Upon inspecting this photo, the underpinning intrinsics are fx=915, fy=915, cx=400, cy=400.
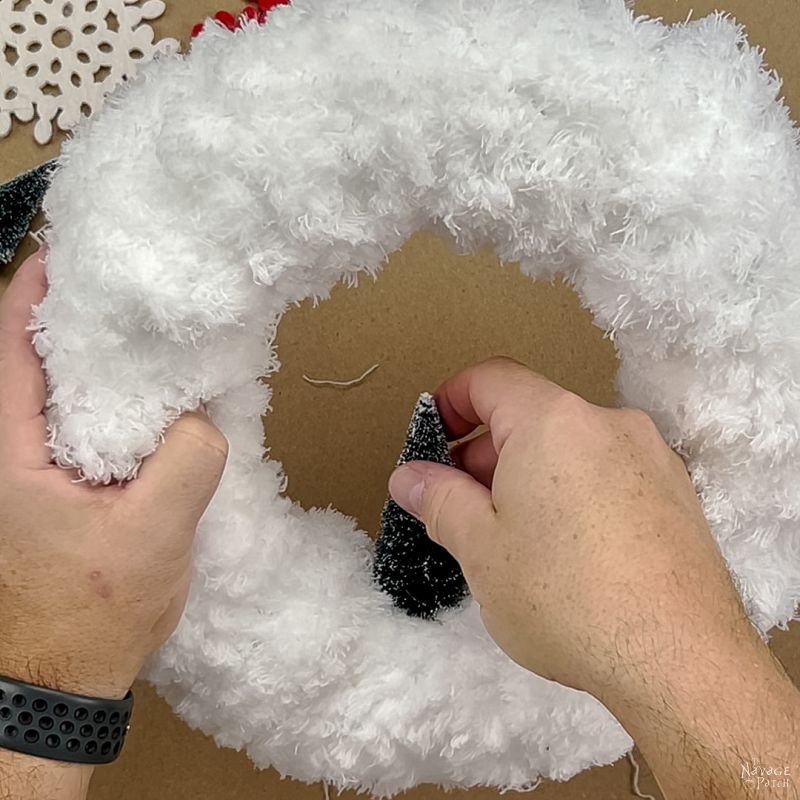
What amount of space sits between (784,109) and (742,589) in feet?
0.87

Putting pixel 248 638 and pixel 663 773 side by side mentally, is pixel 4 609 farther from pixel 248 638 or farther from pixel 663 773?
pixel 663 773

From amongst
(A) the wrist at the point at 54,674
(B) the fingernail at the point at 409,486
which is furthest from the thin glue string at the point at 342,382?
(A) the wrist at the point at 54,674

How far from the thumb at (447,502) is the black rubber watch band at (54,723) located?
19 centimetres

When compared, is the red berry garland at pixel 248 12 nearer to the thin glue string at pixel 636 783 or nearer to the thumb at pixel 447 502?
the thumb at pixel 447 502

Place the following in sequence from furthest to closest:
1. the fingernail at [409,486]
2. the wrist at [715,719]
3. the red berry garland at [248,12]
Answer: the red berry garland at [248,12], the fingernail at [409,486], the wrist at [715,719]

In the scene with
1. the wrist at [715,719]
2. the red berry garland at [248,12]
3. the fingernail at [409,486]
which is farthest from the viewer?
the red berry garland at [248,12]

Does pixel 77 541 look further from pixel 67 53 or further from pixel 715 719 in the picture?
pixel 67 53

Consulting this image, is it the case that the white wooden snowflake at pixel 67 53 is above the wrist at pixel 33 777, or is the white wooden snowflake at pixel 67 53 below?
above

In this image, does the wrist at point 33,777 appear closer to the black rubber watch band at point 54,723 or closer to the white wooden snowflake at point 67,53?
the black rubber watch band at point 54,723


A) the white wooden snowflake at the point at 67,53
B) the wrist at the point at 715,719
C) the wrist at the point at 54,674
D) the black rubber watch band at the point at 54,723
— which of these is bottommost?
the black rubber watch band at the point at 54,723

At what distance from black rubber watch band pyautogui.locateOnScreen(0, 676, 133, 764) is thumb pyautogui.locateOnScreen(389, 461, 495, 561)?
191 mm

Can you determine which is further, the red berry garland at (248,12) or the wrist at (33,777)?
the red berry garland at (248,12)

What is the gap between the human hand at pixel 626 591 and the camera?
0.41 metres

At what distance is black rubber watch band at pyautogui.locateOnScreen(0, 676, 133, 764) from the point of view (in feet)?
1.47
